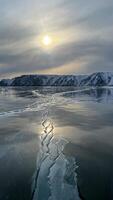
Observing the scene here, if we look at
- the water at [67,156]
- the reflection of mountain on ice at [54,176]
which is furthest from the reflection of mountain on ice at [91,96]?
the reflection of mountain on ice at [54,176]

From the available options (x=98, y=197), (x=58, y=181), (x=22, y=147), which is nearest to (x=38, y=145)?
(x=22, y=147)

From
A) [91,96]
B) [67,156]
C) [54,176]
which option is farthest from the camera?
[91,96]

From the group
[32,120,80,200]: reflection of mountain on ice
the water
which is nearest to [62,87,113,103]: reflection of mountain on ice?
the water

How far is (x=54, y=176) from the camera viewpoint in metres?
7.32

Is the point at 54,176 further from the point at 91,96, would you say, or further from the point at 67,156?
the point at 91,96

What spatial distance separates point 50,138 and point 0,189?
5.27 m

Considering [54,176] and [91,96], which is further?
[91,96]

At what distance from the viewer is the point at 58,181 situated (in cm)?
700

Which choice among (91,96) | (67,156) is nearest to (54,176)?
(67,156)

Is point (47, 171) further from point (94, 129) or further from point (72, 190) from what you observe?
point (94, 129)

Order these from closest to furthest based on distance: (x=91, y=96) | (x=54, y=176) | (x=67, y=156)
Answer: (x=54, y=176) < (x=67, y=156) < (x=91, y=96)

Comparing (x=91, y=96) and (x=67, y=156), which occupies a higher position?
(x=67, y=156)

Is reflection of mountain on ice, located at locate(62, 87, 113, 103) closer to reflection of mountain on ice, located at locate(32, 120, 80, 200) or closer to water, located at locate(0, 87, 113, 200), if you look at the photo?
water, located at locate(0, 87, 113, 200)

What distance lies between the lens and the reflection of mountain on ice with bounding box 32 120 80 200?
6258mm
